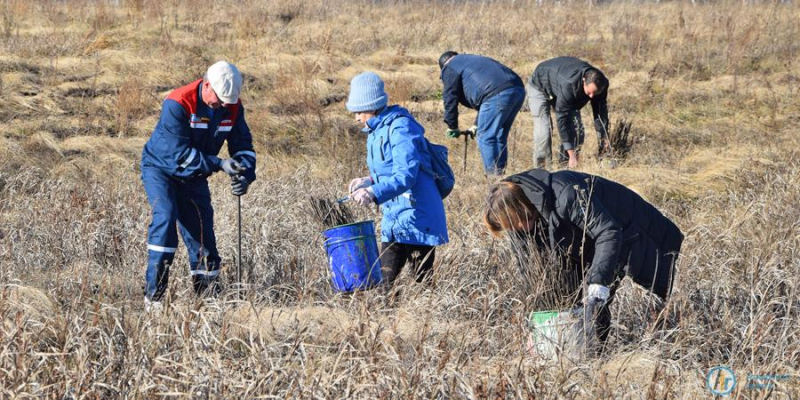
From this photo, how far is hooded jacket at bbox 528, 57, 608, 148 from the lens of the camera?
7.77 metres

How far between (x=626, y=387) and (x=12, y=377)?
236 centimetres

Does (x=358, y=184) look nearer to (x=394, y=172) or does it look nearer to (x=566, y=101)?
(x=394, y=172)

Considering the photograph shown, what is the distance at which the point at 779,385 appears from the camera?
3.46 m

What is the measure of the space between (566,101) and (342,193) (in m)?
2.22

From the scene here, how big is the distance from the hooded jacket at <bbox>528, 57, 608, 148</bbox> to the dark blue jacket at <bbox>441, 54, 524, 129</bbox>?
14.5 inches

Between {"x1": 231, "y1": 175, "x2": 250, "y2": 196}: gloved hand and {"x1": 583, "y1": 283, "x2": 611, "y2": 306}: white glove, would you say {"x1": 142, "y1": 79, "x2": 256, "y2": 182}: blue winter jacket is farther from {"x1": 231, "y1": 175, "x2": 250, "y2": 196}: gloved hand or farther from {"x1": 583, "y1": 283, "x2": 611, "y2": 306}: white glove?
{"x1": 583, "y1": 283, "x2": 611, "y2": 306}: white glove

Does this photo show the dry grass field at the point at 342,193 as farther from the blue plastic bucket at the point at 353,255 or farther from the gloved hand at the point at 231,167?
the gloved hand at the point at 231,167

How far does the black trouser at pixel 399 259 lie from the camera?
4496mm

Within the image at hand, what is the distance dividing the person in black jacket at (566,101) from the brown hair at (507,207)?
4.08 m

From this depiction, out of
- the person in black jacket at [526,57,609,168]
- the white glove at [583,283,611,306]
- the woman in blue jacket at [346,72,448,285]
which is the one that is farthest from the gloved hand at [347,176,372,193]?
the person in black jacket at [526,57,609,168]

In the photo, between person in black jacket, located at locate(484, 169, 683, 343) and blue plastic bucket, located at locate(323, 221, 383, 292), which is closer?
person in black jacket, located at locate(484, 169, 683, 343)

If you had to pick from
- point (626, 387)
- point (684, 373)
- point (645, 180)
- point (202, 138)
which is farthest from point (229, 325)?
point (645, 180)

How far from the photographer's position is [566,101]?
786cm

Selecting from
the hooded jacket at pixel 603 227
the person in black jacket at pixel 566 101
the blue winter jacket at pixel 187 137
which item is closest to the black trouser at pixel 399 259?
the hooded jacket at pixel 603 227
